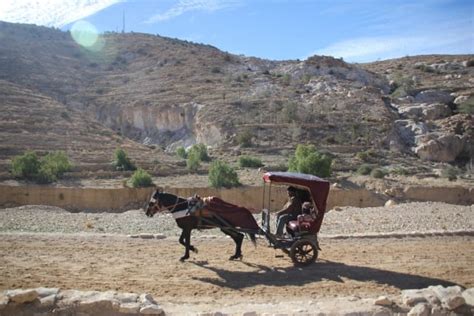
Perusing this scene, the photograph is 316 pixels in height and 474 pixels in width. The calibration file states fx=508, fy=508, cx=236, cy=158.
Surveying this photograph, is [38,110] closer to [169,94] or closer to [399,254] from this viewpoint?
[169,94]

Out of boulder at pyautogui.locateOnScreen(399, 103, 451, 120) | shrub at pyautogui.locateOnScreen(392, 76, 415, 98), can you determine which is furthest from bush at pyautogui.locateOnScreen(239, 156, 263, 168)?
shrub at pyautogui.locateOnScreen(392, 76, 415, 98)

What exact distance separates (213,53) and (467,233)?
222 ft

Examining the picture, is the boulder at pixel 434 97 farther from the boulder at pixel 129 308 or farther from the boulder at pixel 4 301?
the boulder at pixel 4 301

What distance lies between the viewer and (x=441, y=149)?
42.9 metres

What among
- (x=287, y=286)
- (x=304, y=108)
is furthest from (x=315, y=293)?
(x=304, y=108)

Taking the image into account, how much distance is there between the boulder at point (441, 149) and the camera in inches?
1679

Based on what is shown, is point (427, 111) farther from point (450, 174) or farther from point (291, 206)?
point (291, 206)

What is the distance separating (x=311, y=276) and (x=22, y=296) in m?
5.43

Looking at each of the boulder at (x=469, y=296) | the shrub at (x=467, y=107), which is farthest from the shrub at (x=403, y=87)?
the boulder at (x=469, y=296)

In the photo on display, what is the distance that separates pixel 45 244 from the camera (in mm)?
12930

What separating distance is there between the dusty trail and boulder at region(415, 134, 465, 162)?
30371 mm

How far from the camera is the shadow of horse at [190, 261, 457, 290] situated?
980 centimetres

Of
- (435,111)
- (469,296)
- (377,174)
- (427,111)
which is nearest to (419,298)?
(469,296)

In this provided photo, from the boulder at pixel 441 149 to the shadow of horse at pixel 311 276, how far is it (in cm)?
3425
